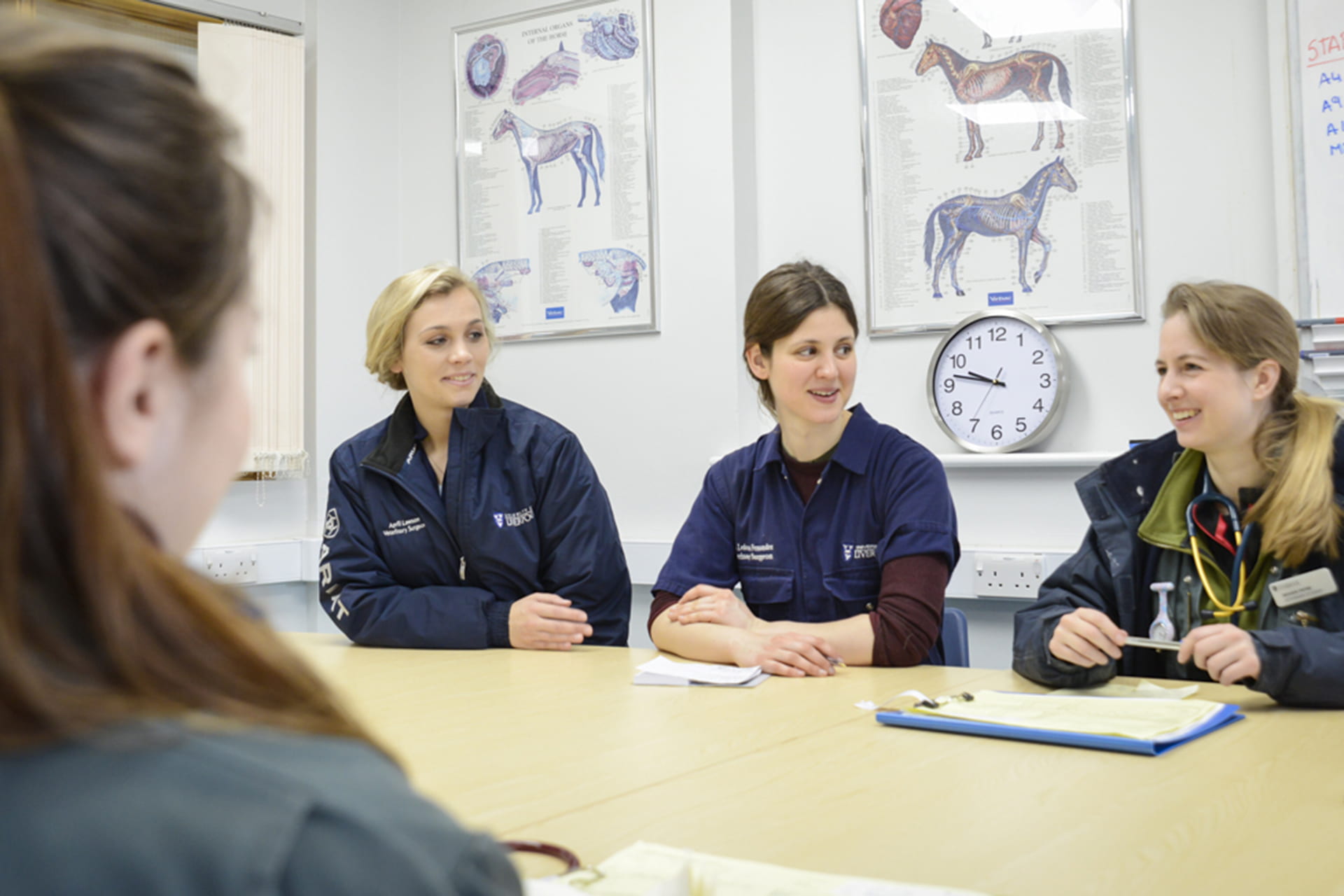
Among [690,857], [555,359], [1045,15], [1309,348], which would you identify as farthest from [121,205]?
[555,359]

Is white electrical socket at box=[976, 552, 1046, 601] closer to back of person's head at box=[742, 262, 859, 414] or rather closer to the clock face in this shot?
the clock face

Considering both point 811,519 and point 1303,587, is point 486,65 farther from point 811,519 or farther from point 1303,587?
point 1303,587

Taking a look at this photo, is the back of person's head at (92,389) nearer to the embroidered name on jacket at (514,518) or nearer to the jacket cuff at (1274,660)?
the jacket cuff at (1274,660)

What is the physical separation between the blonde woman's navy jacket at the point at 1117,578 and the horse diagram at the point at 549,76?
8.09ft

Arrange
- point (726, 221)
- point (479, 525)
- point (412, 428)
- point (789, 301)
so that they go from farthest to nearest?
point (726, 221) < point (412, 428) < point (479, 525) < point (789, 301)

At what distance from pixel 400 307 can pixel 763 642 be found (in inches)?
51.3

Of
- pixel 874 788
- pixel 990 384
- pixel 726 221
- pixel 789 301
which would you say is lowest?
pixel 874 788

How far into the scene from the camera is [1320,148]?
2.76m

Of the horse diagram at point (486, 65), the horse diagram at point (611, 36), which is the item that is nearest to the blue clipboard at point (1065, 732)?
the horse diagram at point (611, 36)

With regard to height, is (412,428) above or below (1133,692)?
above

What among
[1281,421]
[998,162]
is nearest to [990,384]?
[998,162]

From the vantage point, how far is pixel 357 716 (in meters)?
0.52

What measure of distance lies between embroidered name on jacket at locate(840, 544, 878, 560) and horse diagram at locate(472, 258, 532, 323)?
6.64 ft

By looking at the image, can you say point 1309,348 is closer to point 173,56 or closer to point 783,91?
point 783,91
